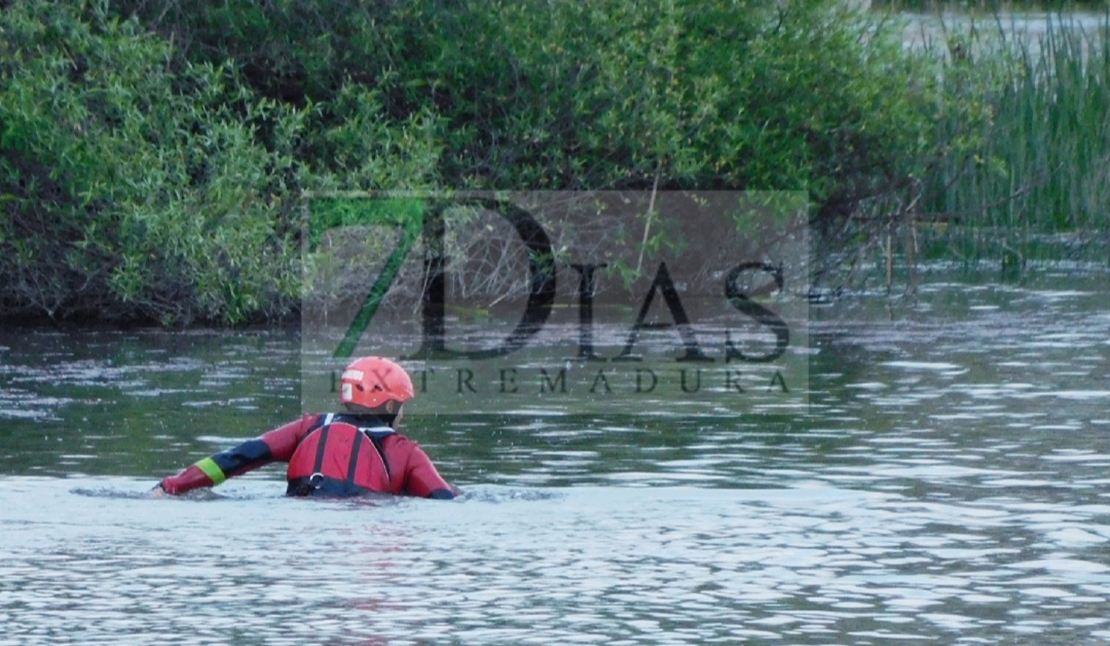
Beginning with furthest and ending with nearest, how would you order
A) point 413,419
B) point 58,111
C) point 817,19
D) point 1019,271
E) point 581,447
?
1. point 1019,271
2. point 817,19
3. point 58,111
4. point 413,419
5. point 581,447

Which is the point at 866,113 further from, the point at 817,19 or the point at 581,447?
the point at 581,447

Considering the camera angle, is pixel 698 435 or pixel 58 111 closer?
pixel 698 435

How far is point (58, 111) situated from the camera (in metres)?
18.2

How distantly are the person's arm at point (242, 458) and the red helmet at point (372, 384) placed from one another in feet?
0.75

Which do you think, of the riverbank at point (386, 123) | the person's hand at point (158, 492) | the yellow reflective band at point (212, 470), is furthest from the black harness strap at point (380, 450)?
the riverbank at point (386, 123)

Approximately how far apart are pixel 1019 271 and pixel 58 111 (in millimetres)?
11808

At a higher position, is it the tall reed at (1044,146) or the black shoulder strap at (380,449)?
the tall reed at (1044,146)

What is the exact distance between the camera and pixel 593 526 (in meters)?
9.83

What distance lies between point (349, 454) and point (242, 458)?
51 cm

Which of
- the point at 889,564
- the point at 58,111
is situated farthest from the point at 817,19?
the point at 889,564

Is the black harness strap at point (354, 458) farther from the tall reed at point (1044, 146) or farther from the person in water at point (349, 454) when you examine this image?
the tall reed at point (1044, 146)

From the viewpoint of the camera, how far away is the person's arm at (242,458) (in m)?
10.2

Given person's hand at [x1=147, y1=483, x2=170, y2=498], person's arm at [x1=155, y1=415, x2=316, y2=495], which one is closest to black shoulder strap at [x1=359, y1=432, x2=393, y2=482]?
person's arm at [x1=155, y1=415, x2=316, y2=495]

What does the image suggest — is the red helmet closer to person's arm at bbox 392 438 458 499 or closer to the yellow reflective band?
person's arm at bbox 392 438 458 499
